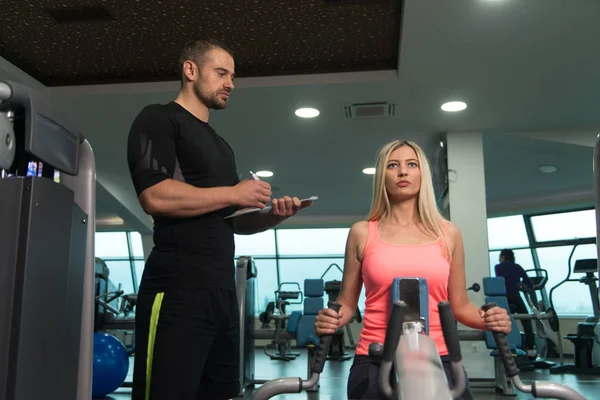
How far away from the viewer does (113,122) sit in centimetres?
541

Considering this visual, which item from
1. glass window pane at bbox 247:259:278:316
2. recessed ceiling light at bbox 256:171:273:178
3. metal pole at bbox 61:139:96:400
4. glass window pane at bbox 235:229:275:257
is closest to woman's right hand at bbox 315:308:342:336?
metal pole at bbox 61:139:96:400

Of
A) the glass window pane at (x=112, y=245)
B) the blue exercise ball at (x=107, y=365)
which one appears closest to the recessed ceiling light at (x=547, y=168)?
the blue exercise ball at (x=107, y=365)

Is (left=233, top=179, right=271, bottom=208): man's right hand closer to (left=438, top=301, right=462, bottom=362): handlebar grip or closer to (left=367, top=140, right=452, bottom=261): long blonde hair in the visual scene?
(left=367, top=140, right=452, bottom=261): long blonde hair

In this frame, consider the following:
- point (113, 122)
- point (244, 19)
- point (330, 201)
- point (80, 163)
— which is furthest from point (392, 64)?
point (330, 201)

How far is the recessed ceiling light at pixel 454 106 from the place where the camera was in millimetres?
5086

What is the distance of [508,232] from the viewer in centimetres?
1070

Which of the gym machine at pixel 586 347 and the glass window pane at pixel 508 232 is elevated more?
the glass window pane at pixel 508 232

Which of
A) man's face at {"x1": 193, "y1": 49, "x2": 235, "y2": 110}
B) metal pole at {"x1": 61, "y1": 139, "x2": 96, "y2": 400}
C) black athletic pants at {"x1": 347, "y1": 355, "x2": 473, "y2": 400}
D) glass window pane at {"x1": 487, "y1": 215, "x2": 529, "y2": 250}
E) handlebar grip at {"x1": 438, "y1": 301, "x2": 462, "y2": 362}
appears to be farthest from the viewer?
glass window pane at {"x1": 487, "y1": 215, "x2": 529, "y2": 250}

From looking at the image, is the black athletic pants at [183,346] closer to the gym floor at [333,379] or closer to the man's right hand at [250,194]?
the man's right hand at [250,194]

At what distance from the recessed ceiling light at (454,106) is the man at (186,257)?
3.85m

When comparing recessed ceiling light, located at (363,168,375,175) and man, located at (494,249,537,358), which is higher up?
recessed ceiling light, located at (363,168,375,175)

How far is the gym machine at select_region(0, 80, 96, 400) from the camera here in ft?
3.05

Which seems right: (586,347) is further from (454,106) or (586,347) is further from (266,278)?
(266,278)

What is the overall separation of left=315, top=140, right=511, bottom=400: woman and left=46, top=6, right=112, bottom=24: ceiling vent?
2.67 m
